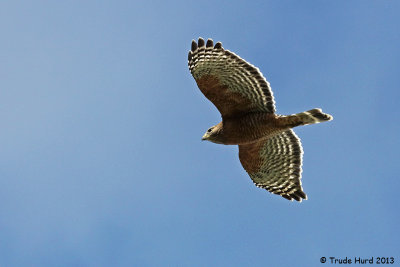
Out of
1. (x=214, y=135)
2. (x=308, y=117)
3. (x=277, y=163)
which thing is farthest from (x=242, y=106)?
(x=277, y=163)

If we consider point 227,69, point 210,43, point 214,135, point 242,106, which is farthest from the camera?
point 214,135

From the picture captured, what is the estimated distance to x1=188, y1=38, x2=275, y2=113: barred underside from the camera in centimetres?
1254

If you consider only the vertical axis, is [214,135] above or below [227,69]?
below

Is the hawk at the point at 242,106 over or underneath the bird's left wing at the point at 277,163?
over

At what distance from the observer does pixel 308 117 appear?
12.6 m

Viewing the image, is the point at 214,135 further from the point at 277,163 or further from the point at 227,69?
the point at 277,163

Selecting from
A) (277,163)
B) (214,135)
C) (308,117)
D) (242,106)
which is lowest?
(277,163)

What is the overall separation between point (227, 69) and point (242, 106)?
1.00 metres

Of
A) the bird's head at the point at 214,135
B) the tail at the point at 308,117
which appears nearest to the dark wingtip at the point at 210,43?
the bird's head at the point at 214,135

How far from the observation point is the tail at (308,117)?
12.5 meters

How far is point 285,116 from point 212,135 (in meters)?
1.76

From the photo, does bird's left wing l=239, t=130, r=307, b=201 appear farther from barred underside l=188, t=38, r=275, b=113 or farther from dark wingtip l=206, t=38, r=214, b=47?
dark wingtip l=206, t=38, r=214, b=47

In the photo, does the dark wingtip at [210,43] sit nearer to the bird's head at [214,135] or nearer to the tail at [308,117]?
the bird's head at [214,135]

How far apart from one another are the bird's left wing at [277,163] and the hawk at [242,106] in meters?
0.02
